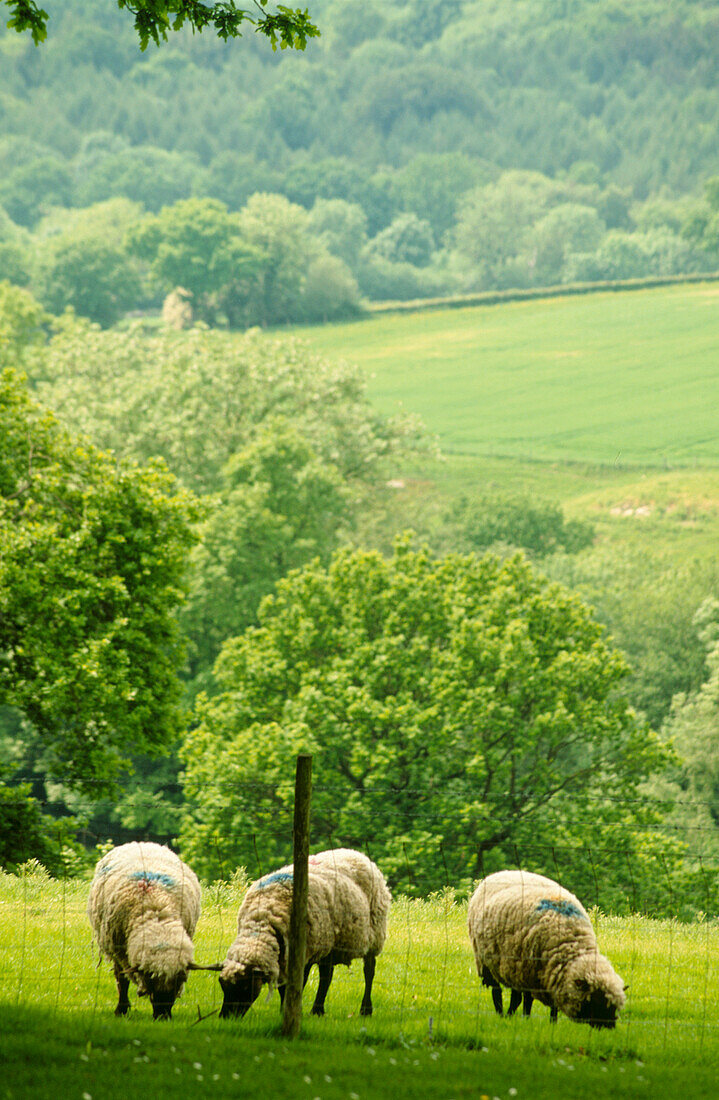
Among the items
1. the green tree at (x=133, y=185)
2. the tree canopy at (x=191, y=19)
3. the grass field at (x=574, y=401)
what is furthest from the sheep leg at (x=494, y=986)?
the green tree at (x=133, y=185)

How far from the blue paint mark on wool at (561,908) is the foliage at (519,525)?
54517mm

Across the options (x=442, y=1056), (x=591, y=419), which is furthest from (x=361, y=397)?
(x=442, y=1056)

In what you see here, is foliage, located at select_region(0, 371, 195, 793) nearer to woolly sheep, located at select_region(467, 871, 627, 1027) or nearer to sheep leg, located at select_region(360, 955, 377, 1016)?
sheep leg, located at select_region(360, 955, 377, 1016)

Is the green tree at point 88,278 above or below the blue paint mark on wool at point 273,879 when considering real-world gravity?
above

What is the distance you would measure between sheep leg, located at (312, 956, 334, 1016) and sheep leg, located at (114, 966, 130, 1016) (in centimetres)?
166

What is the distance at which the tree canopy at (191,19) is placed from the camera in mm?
10516

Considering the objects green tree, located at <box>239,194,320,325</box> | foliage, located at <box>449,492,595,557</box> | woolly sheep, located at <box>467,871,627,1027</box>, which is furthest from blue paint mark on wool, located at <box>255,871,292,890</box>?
green tree, located at <box>239,194,320,325</box>

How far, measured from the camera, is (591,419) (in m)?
92.5

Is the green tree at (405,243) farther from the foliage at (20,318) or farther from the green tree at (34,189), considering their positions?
the foliage at (20,318)

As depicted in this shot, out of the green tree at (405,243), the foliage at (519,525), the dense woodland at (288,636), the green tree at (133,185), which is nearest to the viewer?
the dense woodland at (288,636)

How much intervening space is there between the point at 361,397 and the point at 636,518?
82.0 feet

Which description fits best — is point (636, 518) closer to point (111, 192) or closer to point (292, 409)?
point (292, 409)

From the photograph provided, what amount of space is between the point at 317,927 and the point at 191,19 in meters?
9.00

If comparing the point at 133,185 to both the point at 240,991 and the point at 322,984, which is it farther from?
the point at 240,991
